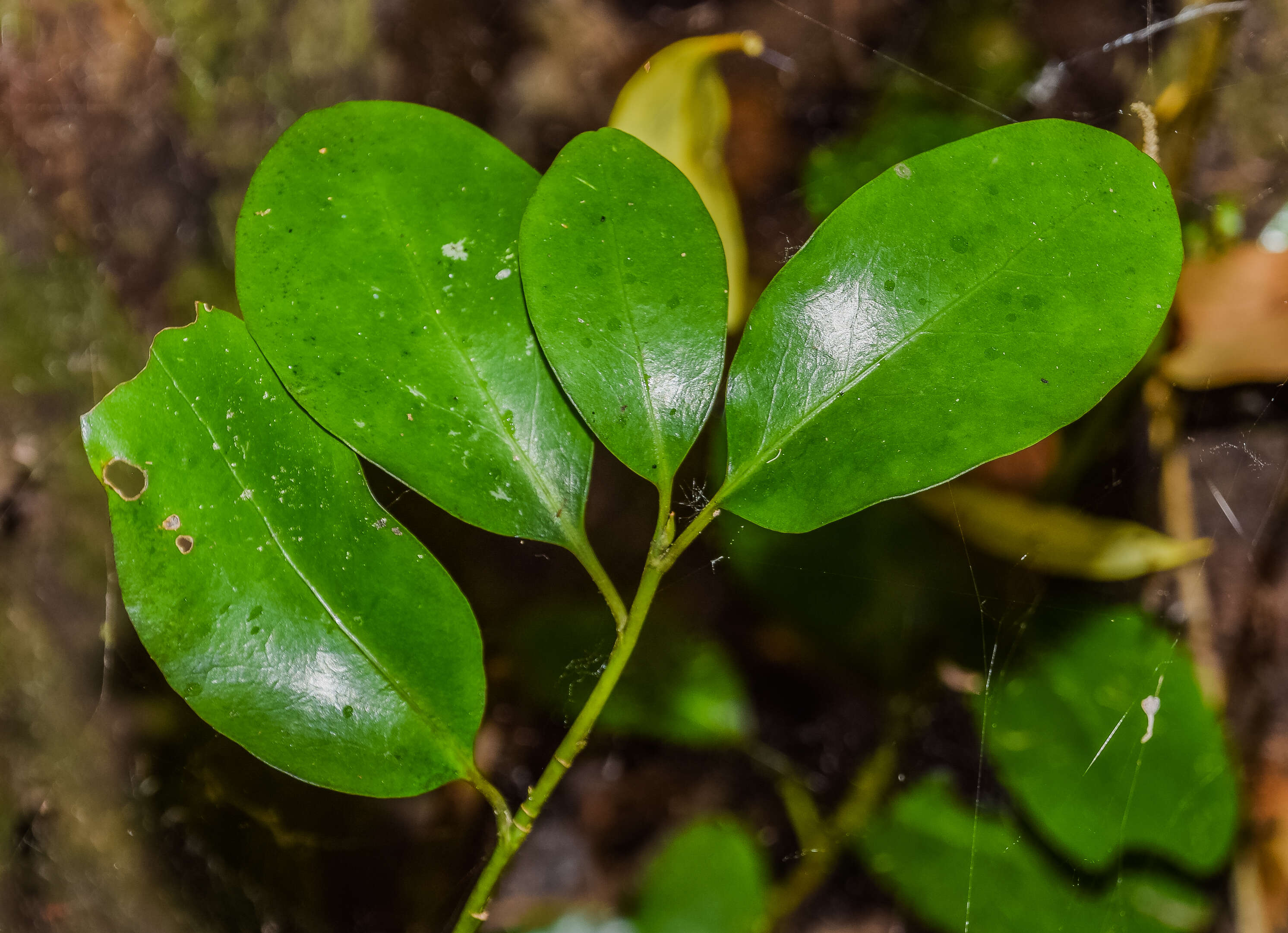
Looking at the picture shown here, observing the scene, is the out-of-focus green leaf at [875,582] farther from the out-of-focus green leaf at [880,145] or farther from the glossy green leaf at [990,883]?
the out-of-focus green leaf at [880,145]

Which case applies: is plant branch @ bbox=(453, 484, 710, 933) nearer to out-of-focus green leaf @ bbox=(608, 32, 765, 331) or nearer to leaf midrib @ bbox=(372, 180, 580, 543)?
leaf midrib @ bbox=(372, 180, 580, 543)

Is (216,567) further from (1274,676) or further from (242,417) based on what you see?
(1274,676)

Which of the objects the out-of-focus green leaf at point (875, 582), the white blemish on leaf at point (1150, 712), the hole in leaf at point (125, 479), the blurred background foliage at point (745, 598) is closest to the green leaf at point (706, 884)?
the blurred background foliage at point (745, 598)

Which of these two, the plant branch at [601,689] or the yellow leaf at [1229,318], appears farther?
the yellow leaf at [1229,318]

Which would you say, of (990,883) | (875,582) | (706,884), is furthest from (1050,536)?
(706,884)

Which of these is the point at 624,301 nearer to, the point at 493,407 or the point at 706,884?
the point at 493,407

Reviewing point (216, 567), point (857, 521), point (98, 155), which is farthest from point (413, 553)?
point (98, 155)
